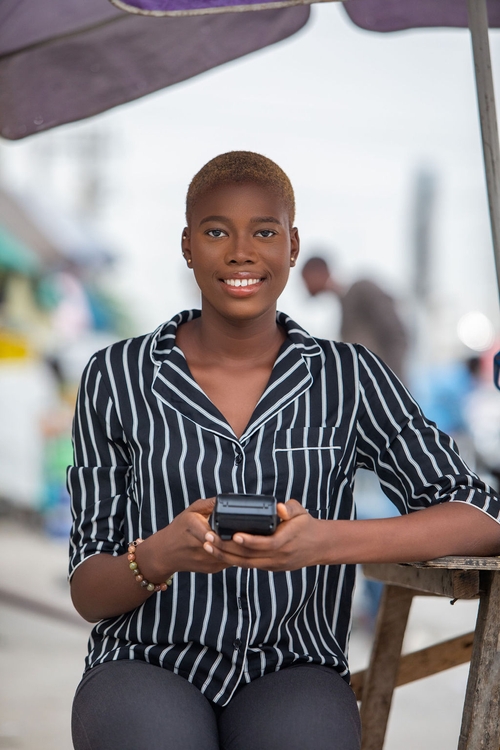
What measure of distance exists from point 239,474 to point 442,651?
35.6 inches

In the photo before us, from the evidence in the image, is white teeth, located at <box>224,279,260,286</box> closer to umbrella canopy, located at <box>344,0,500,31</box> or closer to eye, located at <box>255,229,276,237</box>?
eye, located at <box>255,229,276,237</box>

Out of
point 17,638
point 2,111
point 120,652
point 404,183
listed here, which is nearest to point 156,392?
point 120,652

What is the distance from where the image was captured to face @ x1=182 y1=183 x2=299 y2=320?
1700 millimetres

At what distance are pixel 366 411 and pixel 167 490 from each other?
1.34 ft

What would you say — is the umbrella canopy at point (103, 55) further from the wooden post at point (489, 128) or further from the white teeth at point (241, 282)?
the white teeth at point (241, 282)

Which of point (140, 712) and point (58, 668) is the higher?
point (140, 712)

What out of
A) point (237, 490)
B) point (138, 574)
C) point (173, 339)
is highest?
point (173, 339)

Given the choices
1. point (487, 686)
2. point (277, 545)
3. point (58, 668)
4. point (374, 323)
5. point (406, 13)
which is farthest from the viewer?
point (374, 323)

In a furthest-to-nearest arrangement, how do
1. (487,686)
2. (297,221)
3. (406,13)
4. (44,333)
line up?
(297,221), (44,333), (406,13), (487,686)

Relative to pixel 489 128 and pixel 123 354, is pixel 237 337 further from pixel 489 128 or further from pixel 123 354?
pixel 489 128

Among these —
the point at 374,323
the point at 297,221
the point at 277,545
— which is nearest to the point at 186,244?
the point at 277,545

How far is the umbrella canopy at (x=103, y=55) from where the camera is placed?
6.95 feet

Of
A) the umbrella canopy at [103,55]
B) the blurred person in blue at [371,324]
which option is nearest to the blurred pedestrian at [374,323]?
the blurred person in blue at [371,324]

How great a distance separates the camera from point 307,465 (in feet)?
5.60
